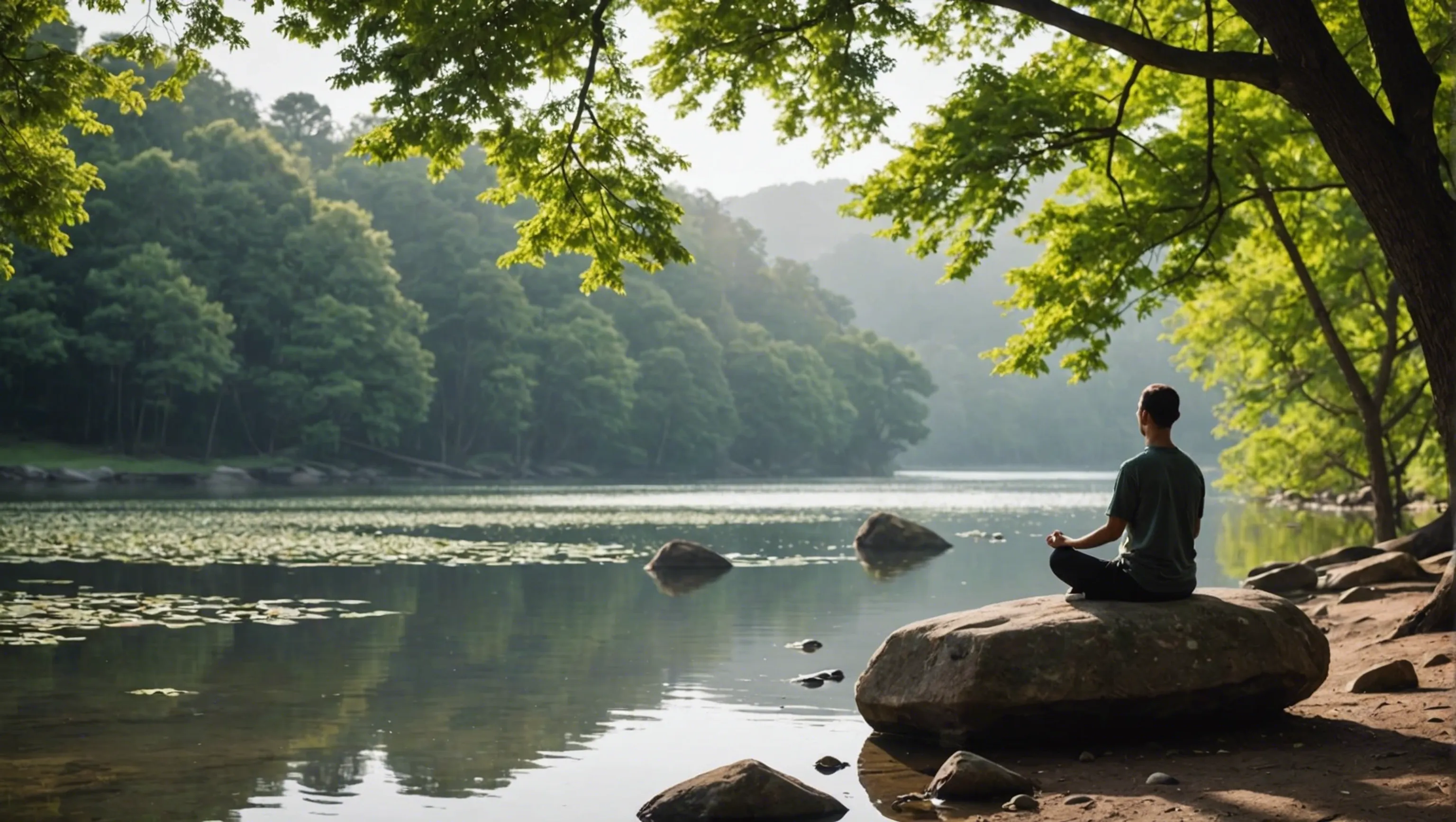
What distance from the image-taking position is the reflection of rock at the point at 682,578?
71.9 feet

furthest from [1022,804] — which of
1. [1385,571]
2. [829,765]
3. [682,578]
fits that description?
[682,578]

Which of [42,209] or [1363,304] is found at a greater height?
[1363,304]

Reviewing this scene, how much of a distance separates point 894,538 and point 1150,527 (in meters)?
22.1

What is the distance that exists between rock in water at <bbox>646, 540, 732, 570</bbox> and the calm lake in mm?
526

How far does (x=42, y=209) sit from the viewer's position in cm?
1386

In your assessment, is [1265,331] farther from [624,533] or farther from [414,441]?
[414,441]

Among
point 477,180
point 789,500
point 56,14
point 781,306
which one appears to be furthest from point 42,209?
point 781,306

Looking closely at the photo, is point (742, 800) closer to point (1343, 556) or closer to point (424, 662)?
point (424, 662)

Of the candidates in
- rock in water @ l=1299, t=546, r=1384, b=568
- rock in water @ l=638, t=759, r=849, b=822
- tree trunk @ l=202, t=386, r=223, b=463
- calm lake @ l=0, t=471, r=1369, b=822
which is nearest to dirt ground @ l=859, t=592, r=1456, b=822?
rock in water @ l=638, t=759, r=849, b=822

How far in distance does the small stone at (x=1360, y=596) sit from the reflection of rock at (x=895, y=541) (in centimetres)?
1355

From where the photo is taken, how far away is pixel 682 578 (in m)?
23.7

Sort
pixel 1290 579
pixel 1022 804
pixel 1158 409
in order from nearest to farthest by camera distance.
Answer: pixel 1022 804
pixel 1158 409
pixel 1290 579

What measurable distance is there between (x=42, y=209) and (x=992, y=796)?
441 inches

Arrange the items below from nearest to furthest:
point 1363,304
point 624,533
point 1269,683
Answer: point 1269,683, point 1363,304, point 624,533
